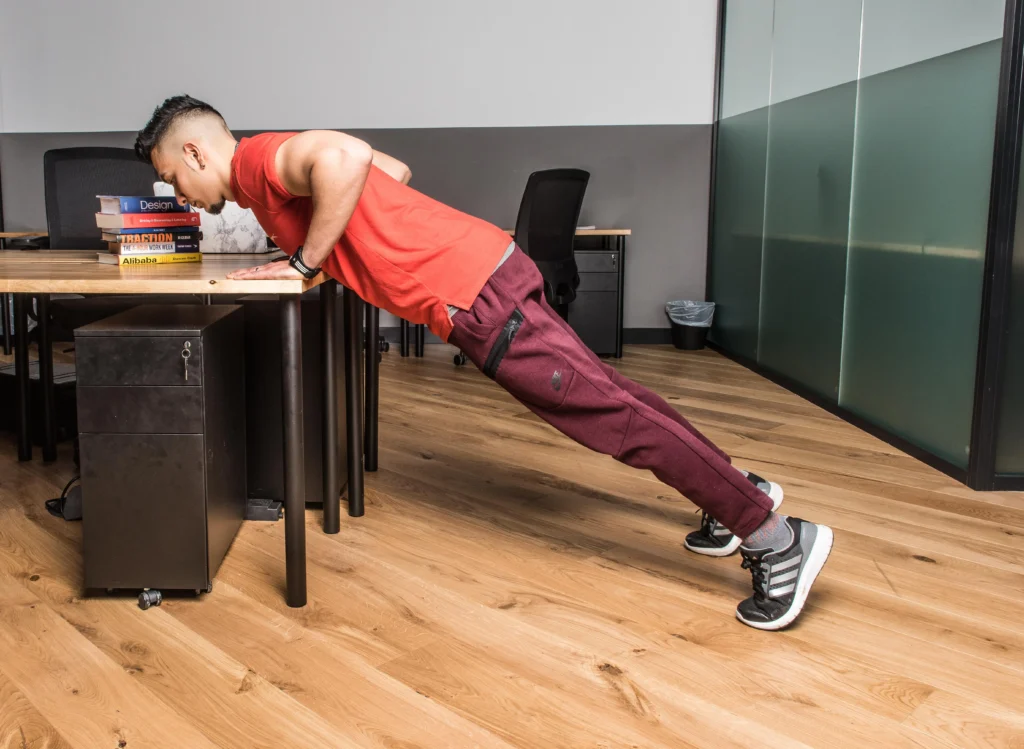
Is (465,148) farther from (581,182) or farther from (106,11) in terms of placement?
(106,11)

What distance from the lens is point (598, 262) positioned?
188 inches

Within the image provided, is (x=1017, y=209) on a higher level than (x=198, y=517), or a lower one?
higher

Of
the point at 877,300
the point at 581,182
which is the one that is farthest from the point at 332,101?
the point at 877,300

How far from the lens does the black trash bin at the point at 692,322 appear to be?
16.5 feet

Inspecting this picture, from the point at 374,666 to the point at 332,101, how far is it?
434cm

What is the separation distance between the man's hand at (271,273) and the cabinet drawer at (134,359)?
0.17 m

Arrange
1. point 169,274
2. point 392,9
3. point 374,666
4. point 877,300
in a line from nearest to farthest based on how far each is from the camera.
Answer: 1. point 374,666
2. point 169,274
3. point 877,300
4. point 392,9

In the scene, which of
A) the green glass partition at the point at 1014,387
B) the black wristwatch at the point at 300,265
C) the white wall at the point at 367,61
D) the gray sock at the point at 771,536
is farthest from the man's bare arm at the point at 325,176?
the white wall at the point at 367,61

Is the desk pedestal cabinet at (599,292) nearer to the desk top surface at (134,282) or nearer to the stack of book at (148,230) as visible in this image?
the stack of book at (148,230)

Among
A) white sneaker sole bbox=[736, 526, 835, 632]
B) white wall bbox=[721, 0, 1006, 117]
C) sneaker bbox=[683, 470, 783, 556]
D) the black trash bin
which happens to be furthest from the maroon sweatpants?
the black trash bin

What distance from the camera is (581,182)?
13.8 feet

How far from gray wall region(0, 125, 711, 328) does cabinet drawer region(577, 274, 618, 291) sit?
51 cm

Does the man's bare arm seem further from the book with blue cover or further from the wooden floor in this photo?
the wooden floor

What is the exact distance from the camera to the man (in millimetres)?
1538
